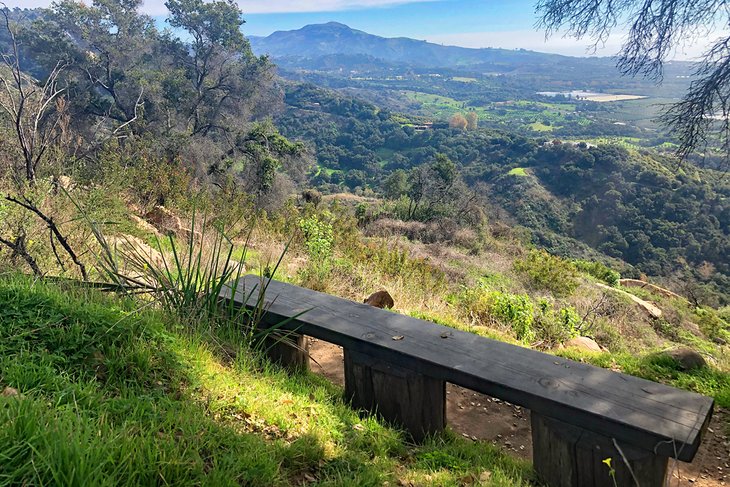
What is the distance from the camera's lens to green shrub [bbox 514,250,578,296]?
9.27 meters

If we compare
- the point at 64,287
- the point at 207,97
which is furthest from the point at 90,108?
the point at 64,287

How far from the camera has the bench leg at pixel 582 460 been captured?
180 cm

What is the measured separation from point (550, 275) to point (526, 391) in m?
8.19

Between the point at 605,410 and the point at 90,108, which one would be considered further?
the point at 90,108

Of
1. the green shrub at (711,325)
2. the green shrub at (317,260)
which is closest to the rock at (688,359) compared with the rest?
the green shrub at (317,260)

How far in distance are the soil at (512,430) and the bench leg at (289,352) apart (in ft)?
0.33

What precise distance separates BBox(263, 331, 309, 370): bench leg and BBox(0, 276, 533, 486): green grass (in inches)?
4.6

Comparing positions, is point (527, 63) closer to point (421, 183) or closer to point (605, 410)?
point (421, 183)

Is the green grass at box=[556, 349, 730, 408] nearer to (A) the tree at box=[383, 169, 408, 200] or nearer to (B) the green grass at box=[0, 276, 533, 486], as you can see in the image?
(B) the green grass at box=[0, 276, 533, 486]

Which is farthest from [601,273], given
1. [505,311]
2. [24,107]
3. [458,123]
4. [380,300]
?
[458,123]

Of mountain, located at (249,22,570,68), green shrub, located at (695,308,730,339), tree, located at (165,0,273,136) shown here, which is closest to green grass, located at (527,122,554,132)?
tree, located at (165,0,273,136)

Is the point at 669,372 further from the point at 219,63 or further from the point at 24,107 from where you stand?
the point at 219,63

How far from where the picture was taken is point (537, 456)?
209cm

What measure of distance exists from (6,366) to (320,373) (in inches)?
69.8
